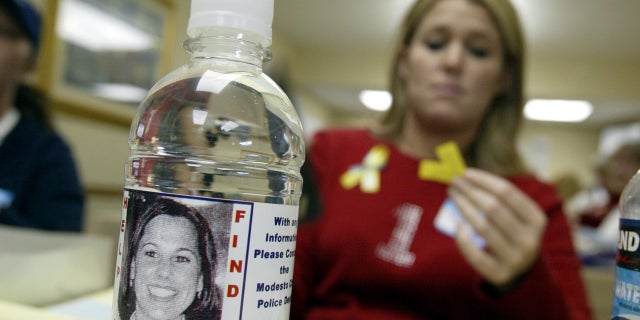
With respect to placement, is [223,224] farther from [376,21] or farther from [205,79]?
[376,21]

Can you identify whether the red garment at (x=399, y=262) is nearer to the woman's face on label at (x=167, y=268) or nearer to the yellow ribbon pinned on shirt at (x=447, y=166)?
the yellow ribbon pinned on shirt at (x=447, y=166)

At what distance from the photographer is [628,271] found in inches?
10.4

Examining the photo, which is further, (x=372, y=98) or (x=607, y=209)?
(x=372, y=98)

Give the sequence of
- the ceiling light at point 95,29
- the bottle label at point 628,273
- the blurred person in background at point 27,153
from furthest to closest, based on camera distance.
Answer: the ceiling light at point 95,29, the blurred person in background at point 27,153, the bottle label at point 628,273

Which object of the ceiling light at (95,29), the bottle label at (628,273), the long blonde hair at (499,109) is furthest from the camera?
the ceiling light at (95,29)

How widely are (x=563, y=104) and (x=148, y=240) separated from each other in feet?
18.1

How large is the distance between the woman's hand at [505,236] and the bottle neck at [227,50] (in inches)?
15.4

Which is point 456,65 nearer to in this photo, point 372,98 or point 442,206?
point 442,206

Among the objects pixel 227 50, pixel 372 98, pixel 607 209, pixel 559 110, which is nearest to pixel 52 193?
pixel 227 50

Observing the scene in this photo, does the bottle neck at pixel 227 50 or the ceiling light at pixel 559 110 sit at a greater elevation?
the ceiling light at pixel 559 110

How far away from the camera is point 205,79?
340 mm

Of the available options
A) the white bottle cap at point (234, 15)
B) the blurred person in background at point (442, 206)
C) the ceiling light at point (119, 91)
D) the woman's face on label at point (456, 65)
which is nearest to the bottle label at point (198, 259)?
the white bottle cap at point (234, 15)

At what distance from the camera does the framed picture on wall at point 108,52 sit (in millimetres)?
1817

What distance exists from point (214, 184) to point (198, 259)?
11 cm
